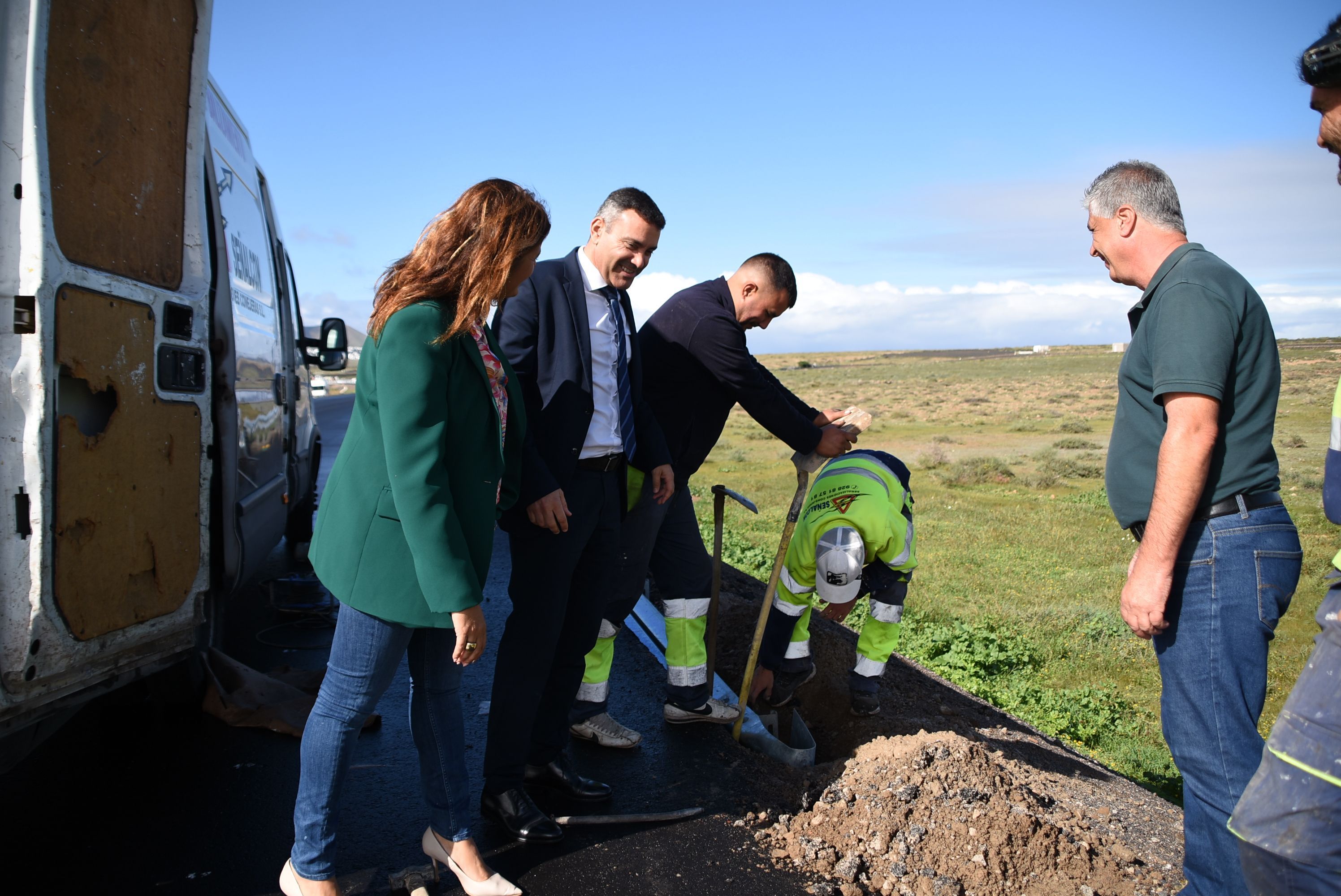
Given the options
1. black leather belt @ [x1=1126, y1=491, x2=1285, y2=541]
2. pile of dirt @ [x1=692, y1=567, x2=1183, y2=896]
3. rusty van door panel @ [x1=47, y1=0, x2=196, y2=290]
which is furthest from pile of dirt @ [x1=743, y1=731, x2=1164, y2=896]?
rusty van door panel @ [x1=47, y1=0, x2=196, y2=290]

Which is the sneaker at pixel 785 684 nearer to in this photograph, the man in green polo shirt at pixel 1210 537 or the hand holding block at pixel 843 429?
the hand holding block at pixel 843 429

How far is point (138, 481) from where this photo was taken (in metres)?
3.05

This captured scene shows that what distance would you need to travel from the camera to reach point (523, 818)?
3.21 meters

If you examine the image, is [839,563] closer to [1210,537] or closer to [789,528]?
[789,528]

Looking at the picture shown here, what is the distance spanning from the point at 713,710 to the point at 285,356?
387cm

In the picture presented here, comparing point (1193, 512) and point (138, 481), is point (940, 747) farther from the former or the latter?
point (138, 481)

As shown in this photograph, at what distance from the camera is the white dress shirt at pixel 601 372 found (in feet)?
11.5

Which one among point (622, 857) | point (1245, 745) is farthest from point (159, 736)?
point (1245, 745)

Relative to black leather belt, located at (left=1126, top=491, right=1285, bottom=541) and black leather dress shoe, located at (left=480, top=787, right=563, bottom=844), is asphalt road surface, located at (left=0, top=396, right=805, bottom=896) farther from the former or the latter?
black leather belt, located at (left=1126, top=491, right=1285, bottom=541)

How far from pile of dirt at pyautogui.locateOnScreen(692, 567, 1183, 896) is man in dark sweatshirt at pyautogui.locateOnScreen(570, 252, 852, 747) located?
2.42 ft

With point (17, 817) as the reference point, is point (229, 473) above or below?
above

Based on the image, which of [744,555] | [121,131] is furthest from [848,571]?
[744,555]

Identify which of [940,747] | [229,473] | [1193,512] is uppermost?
[1193,512]

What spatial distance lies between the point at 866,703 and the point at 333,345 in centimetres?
480
